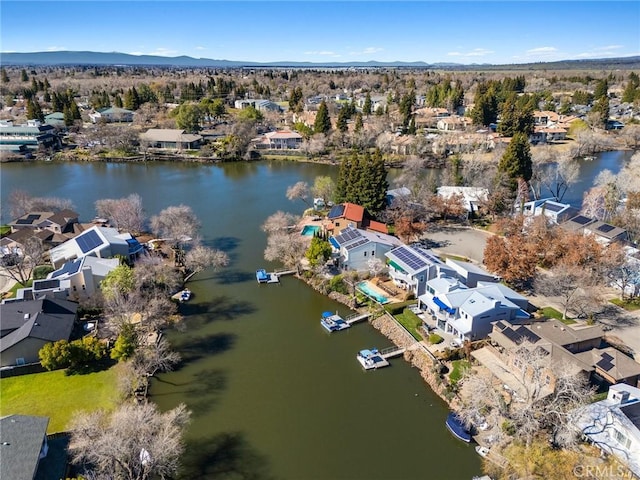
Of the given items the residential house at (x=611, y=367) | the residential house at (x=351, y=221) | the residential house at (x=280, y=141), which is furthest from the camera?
the residential house at (x=280, y=141)

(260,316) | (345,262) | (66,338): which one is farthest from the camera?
(345,262)

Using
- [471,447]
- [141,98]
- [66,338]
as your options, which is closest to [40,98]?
[141,98]

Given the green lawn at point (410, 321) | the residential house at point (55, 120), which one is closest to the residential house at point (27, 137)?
the residential house at point (55, 120)

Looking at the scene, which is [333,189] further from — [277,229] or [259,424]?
[259,424]

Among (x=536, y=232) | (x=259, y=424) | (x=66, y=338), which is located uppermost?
Answer: (x=536, y=232)

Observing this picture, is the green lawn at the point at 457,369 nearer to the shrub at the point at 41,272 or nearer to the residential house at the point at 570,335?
the residential house at the point at 570,335

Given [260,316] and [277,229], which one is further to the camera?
[277,229]

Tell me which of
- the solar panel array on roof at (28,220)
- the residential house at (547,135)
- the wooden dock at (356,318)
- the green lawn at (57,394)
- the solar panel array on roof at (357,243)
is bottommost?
the wooden dock at (356,318)

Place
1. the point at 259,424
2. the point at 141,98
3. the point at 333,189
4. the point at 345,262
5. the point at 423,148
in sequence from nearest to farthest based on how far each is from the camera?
the point at 259,424
the point at 345,262
the point at 333,189
the point at 423,148
the point at 141,98
